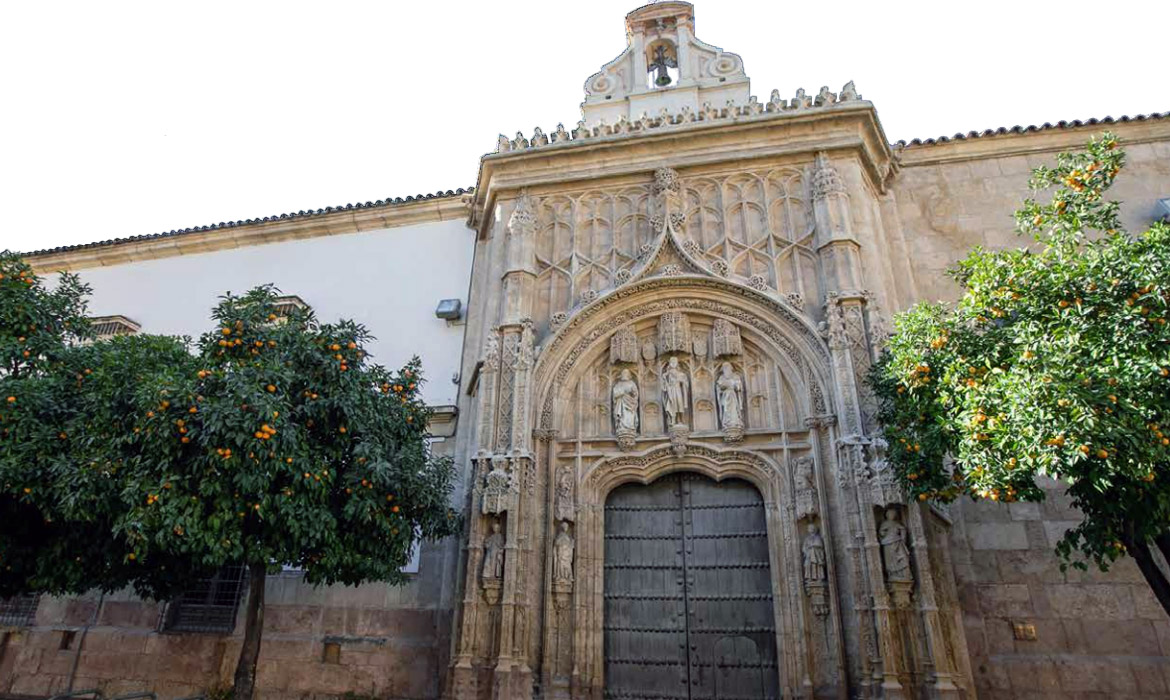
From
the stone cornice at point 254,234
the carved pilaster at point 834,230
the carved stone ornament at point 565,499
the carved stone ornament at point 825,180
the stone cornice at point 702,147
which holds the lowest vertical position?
the carved stone ornament at point 565,499

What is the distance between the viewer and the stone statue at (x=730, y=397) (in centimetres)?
927

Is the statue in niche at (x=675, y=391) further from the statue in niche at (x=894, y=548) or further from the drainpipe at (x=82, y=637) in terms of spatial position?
the drainpipe at (x=82, y=637)

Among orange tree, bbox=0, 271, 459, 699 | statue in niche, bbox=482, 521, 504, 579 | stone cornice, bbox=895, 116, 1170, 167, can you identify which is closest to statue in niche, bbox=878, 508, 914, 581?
statue in niche, bbox=482, 521, 504, 579

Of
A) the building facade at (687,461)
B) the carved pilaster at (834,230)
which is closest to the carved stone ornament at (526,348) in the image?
the building facade at (687,461)

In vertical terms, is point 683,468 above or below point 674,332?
below

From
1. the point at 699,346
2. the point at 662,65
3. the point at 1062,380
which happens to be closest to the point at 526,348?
the point at 699,346

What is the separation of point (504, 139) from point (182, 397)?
696 centimetres

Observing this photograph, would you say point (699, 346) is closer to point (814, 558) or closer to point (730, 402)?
point (730, 402)

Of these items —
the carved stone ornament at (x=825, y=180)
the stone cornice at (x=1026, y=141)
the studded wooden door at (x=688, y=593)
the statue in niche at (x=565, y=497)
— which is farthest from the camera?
the stone cornice at (x=1026, y=141)

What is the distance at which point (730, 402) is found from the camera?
936 centimetres

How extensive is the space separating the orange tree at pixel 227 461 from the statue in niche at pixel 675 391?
3.19 m

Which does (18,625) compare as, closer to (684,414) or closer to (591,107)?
(684,414)

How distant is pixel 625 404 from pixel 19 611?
1122 centimetres

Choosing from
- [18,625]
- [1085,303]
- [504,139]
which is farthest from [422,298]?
[1085,303]
